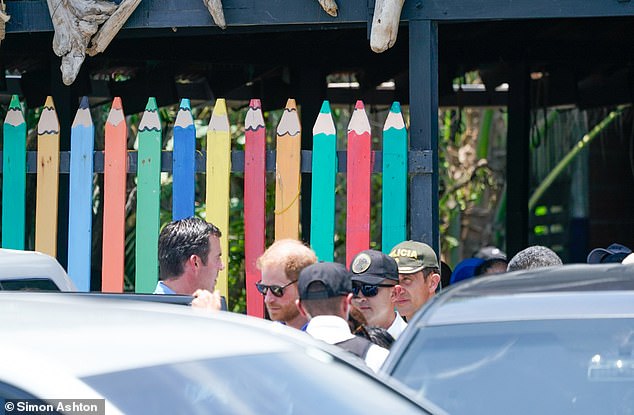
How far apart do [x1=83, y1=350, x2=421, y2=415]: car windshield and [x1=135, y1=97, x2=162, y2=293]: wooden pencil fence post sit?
3.56 metres

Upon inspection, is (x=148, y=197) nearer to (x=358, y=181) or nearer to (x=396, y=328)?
(x=358, y=181)

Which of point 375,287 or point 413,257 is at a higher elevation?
point 413,257

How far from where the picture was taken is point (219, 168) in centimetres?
623

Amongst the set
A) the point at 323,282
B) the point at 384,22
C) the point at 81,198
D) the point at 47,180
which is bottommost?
the point at 323,282

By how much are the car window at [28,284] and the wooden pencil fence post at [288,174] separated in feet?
5.13

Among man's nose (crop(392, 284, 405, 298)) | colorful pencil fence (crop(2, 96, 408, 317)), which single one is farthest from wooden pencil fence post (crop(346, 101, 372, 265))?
man's nose (crop(392, 284, 405, 298))

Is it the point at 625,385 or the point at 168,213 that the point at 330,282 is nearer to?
the point at 625,385

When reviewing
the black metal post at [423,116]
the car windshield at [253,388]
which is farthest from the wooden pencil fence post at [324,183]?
the car windshield at [253,388]

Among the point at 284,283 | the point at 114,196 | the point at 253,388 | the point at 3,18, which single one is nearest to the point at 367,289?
the point at 284,283

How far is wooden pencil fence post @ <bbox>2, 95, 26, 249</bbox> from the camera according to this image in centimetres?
649

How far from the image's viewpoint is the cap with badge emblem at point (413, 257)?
5363 mm

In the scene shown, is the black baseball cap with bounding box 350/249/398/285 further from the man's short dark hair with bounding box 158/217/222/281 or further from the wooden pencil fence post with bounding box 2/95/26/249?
the wooden pencil fence post with bounding box 2/95/26/249

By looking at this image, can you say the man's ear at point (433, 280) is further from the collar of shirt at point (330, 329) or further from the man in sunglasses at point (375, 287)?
the collar of shirt at point (330, 329)

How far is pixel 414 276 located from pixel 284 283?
1033 millimetres
